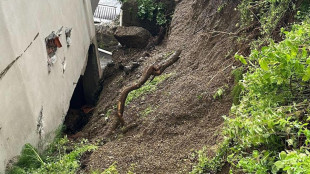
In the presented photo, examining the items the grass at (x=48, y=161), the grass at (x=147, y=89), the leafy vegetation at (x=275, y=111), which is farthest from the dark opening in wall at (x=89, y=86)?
the leafy vegetation at (x=275, y=111)

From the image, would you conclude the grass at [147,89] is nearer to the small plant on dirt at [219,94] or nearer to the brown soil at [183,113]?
the brown soil at [183,113]

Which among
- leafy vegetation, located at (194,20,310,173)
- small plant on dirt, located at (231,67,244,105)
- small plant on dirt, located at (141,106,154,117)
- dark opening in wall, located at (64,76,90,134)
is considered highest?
leafy vegetation, located at (194,20,310,173)

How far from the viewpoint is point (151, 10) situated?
49.8 ft

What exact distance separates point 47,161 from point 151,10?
1054 centimetres

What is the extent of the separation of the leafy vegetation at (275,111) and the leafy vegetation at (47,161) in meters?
3.64

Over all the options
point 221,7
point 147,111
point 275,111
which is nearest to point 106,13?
point 221,7

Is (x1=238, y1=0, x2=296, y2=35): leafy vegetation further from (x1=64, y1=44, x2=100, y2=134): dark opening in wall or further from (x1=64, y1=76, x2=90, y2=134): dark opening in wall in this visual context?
(x1=64, y1=44, x2=100, y2=134): dark opening in wall

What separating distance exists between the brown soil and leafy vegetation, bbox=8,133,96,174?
0.85 ft

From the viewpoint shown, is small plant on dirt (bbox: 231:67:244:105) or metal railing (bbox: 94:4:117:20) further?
metal railing (bbox: 94:4:117:20)

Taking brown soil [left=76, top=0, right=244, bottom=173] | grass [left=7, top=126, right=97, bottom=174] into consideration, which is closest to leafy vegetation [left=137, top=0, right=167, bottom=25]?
brown soil [left=76, top=0, right=244, bottom=173]

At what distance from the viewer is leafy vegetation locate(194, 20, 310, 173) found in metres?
2.57

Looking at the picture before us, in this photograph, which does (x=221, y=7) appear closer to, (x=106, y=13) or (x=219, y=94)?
(x=219, y=94)

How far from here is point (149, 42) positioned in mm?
14188

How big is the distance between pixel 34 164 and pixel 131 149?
1791 millimetres
